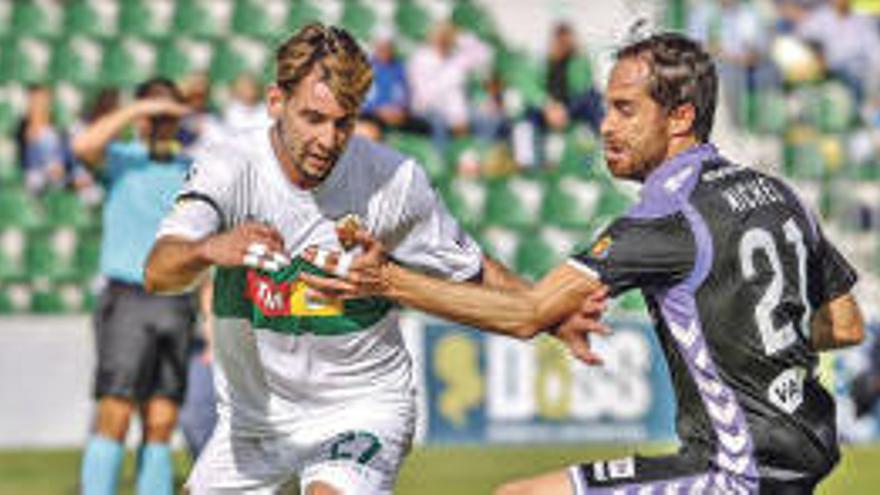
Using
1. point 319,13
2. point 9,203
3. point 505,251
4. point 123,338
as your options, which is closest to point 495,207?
point 505,251

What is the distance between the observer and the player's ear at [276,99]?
6750 mm

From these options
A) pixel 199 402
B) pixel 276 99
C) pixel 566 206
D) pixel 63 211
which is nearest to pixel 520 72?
pixel 566 206

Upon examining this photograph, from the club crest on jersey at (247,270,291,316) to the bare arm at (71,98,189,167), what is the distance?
→ 3940 mm

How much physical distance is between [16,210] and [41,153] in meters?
0.60

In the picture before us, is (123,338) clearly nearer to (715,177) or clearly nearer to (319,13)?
(715,177)

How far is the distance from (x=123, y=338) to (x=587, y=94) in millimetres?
10374

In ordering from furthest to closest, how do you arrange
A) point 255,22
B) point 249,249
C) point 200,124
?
point 255,22
point 200,124
point 249,249

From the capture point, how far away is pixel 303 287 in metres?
6.73

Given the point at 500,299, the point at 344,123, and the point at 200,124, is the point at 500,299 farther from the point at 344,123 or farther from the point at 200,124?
the point at 200,124

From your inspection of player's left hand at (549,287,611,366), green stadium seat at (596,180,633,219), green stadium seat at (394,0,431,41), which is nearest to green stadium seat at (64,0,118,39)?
green stadium seat at (394,0,431,41)

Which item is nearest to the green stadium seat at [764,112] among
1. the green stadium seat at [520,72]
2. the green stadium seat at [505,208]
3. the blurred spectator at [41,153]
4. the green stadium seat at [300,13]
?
the green stadium seat at [520,72]

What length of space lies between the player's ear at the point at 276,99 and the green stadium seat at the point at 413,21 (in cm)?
1511

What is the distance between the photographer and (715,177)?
6.02m

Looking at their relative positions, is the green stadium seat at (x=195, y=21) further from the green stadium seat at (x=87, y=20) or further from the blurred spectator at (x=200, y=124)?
the blurred spectator at (x=200, y=124)
